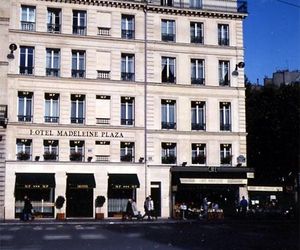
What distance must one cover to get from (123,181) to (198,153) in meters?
6.64

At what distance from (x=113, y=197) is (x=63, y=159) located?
4.64m

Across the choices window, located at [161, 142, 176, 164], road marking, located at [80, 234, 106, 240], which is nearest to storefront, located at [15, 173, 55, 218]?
window, located at [161, 142, 176, 164]

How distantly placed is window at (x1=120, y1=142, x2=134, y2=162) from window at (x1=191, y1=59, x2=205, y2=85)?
283 inches

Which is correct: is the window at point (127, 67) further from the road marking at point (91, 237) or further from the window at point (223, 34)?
the road marking at point (91, 237)

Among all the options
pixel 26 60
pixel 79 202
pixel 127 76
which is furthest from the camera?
pixel 127 76

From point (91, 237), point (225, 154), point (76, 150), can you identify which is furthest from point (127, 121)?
point (91, 237)

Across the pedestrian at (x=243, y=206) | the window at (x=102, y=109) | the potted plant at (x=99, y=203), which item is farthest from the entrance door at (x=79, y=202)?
the pedestrian at (x=243, y=206)

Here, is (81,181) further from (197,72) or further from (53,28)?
(197,72)

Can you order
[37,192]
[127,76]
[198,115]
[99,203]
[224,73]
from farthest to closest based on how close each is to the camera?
1. [224,73]
2. [198,115]
3. [127,76]
4. [99,203]
5. [37,192]

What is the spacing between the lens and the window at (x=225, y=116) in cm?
4512

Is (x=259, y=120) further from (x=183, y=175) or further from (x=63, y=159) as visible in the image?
(x=63, y=159)

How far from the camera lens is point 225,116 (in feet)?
149

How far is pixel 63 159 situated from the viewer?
40969 millimetres

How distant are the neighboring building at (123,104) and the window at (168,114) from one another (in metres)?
0.08
